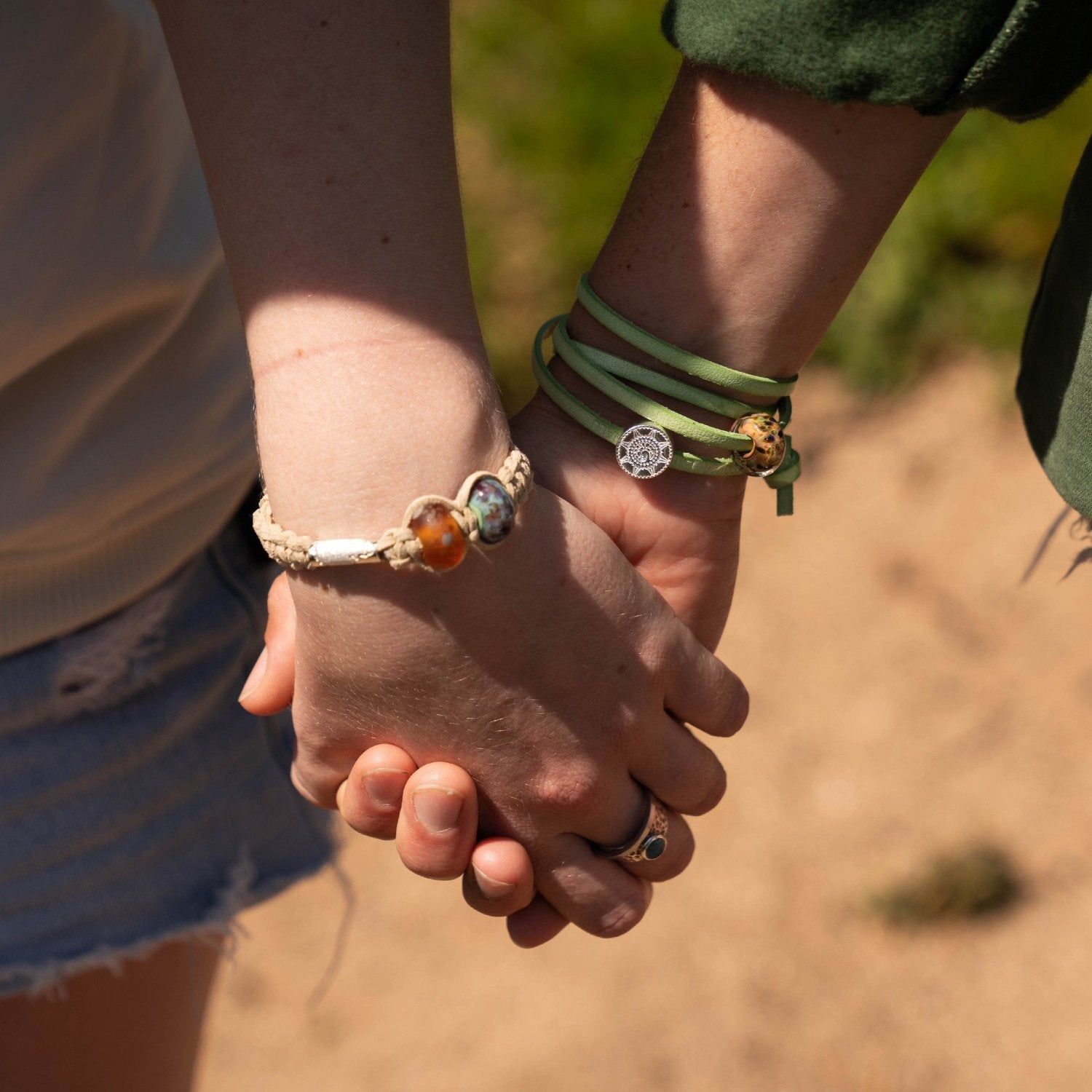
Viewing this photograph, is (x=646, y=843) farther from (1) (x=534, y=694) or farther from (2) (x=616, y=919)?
(1) (x=534, y=694)

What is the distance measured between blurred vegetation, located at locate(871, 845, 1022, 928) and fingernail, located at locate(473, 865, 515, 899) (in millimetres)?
1488

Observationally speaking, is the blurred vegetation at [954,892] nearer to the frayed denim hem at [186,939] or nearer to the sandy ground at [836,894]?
the sandy ground at [836,894]

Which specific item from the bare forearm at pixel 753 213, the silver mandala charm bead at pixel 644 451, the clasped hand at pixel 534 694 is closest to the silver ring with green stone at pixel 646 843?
the clasped hand at pixel 534 694

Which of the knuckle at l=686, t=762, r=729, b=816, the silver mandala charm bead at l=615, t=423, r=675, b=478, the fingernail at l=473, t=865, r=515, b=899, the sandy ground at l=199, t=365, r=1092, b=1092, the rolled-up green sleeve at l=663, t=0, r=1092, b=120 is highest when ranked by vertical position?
the rolled-up green sleeve at l=663, t=0, r=1092, b=120

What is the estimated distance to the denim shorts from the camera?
118 centimetres

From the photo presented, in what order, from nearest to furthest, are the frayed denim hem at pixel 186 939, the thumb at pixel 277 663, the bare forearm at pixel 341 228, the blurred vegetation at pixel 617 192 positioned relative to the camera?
the bare forearm at pixel 341 228
the thumb at pixel 277 663
the frayed denim hem at pixel 186 939
the blurred vegetation at pixel 617 192

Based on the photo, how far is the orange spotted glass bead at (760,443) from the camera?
1.05 meters

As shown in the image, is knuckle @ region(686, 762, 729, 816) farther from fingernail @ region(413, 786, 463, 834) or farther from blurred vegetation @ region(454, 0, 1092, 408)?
blurred vegetation @ region(454, 0, 1092, 408)

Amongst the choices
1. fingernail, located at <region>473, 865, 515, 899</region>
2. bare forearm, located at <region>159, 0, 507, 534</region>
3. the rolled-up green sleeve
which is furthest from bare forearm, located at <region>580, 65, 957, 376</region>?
fingernail, located at <region>473, 865, 515, 899</region>

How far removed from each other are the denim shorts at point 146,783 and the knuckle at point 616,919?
43cm

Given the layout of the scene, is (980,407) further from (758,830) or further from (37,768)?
(37,768)

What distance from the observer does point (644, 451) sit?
1.03 meters

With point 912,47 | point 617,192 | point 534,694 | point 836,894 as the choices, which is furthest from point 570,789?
point 617,192

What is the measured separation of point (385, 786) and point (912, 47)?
68 cm
